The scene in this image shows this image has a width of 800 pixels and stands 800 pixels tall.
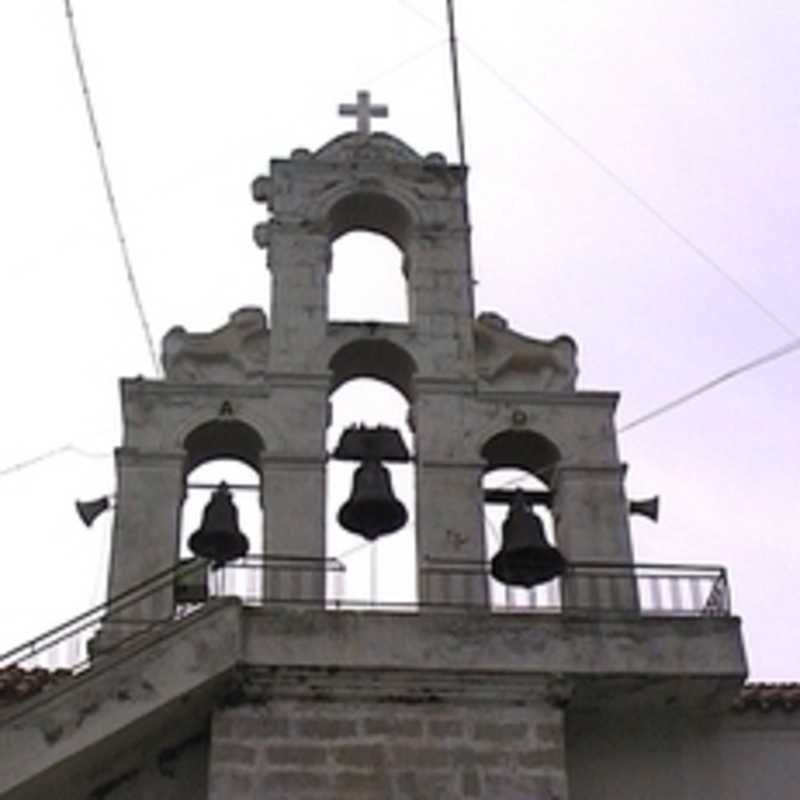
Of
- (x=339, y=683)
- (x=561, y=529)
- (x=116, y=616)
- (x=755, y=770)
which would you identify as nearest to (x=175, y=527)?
(x=116, y=616)

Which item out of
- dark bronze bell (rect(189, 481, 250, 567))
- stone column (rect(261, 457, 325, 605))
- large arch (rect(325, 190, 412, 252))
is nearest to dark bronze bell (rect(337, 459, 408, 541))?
stone column (rect(261, 457, 325, 605))

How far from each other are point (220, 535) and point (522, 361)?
9.33ft

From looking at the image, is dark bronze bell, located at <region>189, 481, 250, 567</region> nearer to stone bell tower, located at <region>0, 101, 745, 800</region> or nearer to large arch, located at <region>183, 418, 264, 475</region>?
stone bell tower, located at <region>0, 101, 745, 800</region>

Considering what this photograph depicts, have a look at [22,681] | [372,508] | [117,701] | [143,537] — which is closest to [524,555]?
[372,508]

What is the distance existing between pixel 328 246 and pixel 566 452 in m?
2.61

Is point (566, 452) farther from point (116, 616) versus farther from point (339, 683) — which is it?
point (116, 616)

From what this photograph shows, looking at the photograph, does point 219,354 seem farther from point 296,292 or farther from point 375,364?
point 375,364

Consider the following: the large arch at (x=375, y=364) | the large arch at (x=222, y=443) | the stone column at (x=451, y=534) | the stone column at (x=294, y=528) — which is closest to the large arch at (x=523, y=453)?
the stone column at (x=451, y=534)

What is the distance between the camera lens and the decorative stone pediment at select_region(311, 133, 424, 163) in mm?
14156

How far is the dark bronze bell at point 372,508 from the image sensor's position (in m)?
12.1

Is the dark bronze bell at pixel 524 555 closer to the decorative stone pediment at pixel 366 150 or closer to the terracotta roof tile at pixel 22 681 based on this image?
the terracotta roof tile at pixel 22 681

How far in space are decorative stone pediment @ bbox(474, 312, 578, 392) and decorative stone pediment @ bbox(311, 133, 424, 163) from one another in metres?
1.67

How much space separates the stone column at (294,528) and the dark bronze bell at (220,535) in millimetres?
245

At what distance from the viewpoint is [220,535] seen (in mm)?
11992
